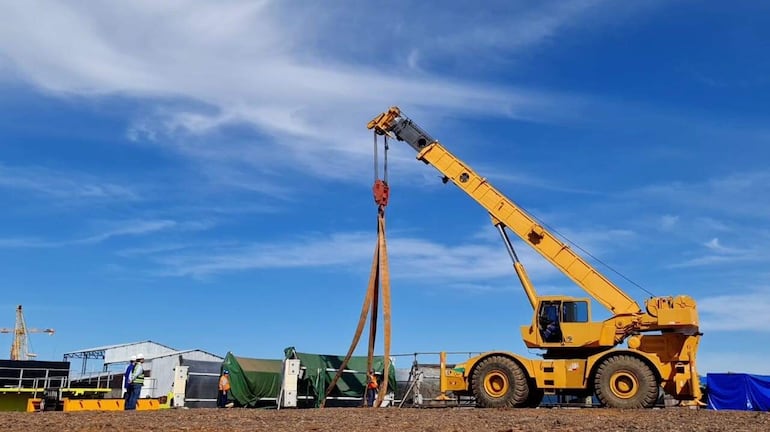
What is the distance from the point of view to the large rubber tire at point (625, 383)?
20938mm

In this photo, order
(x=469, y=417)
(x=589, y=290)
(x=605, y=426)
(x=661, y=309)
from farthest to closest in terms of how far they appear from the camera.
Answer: (x=589, y=290), (x=661, y=309), (x=469, y=417), (x=605, y=426)

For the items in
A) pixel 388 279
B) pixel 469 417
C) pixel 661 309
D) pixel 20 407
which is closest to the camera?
pixel 469 417

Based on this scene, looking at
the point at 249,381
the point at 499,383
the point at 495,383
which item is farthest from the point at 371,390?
the point at 499,383

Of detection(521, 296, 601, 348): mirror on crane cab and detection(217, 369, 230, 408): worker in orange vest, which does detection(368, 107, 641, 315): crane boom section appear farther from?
detection(217, 369, 230, 408): worker in orange vest

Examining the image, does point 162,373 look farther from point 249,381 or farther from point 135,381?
point 135,381

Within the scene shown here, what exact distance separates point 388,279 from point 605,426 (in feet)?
38.4

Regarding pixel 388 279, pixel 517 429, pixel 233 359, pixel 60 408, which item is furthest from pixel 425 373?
pixel 517 429

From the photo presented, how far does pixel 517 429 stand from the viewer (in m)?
13.6

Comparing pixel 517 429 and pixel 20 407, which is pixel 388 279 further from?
pixel 20 407

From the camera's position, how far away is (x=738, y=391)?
28.8 m

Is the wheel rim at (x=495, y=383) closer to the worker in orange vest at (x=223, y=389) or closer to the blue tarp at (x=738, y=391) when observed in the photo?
the worker in orange vest at (x=223, y=389)

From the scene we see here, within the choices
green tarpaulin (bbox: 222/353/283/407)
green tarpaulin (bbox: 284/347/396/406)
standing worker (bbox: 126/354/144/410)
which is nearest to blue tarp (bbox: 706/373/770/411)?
green tarpaulin (bbox: 284/347/396/406)

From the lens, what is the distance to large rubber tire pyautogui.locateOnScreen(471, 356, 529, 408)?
74.0ft

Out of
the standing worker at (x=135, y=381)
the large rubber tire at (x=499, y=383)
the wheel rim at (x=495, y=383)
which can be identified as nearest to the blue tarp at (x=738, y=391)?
the large rubber tire at (x=499, y=383)
